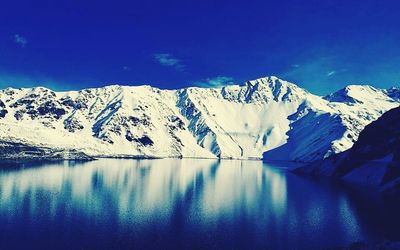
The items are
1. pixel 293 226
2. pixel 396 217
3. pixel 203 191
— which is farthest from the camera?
pixel 203 191

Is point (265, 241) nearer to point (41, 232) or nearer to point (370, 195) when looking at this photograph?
point (41, 232)

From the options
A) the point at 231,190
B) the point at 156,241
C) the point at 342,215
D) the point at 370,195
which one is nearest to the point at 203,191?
the point at 231,190

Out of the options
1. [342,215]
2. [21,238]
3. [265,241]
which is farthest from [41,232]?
[342,215]

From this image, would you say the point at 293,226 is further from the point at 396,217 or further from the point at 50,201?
the point at 50,201

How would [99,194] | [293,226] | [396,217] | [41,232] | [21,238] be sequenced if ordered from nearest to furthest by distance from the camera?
[21,238], [41,232], [293,226], [396,217], [99,194]

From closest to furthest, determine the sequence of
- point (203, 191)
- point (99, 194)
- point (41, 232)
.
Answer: point (41, 232) → point (99, 194) → point (203, 191)

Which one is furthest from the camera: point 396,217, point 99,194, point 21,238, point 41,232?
point 99,194

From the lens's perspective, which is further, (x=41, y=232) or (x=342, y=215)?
(x=342, y=215)

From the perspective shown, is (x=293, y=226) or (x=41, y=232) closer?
(x=41, y=232)
